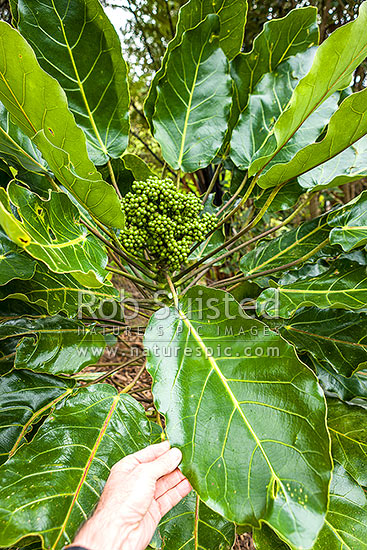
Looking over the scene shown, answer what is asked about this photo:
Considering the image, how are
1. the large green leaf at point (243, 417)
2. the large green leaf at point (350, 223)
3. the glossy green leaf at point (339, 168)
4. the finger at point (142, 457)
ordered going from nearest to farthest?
1. the large green leaf at point (243, 417)
2. the finger at point (142, 457)
3. the large green leaf at point (350, 223)
4. the glossy green leaf at point (339, 168)

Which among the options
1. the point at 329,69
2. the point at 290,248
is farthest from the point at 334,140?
the point at 290,248

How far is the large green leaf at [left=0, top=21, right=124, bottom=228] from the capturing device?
1.66 ft

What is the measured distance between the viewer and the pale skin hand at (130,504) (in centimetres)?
47

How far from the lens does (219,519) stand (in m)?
0.71

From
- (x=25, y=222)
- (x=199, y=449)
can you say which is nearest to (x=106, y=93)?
(x=25, y=222)

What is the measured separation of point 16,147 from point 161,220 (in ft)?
1.10

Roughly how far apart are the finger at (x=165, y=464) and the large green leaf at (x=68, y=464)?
11cm

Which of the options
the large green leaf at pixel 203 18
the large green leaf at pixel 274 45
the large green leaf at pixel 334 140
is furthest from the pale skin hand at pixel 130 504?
the large green leaf at pixel 274 45

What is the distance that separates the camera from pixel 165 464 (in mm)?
533

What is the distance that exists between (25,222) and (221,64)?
2.14ft

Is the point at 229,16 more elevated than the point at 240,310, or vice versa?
the point at 229,16

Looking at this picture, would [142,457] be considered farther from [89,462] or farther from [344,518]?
[344,518]

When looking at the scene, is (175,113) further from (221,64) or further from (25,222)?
(25,222)

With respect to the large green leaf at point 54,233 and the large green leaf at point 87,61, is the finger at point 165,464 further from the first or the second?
the large green leaf at point 87,61
